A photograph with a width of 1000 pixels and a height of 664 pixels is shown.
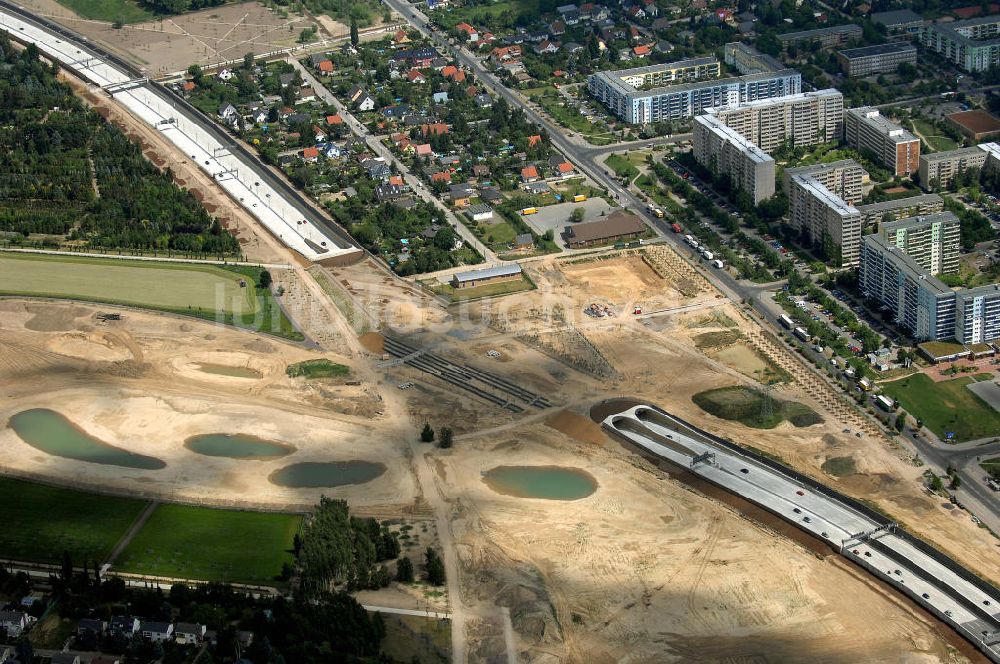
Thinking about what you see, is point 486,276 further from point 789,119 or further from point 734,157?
point 789,119

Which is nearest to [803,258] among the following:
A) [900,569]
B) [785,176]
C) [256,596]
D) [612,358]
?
[785,176]

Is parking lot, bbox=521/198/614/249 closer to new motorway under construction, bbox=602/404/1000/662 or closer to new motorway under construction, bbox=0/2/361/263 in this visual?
new motorway under construction, bbox=0/2/361/263

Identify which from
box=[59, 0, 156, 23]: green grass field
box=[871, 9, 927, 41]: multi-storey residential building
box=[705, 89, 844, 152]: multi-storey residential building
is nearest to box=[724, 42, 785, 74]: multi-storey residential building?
box=[705, 89, 844, 152]: multi-storey residential building

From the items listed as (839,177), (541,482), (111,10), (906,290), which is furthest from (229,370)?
(111,10)

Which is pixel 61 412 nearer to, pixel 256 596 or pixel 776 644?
pixel 256 596

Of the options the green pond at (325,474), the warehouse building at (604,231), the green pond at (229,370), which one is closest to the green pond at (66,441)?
the green pond at (325,474)

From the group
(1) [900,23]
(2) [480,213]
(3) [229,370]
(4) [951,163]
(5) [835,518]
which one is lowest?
(5) [835,518]

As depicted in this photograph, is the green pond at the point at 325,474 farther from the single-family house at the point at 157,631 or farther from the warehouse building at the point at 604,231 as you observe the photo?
the warehouse building at the point at 604,231
